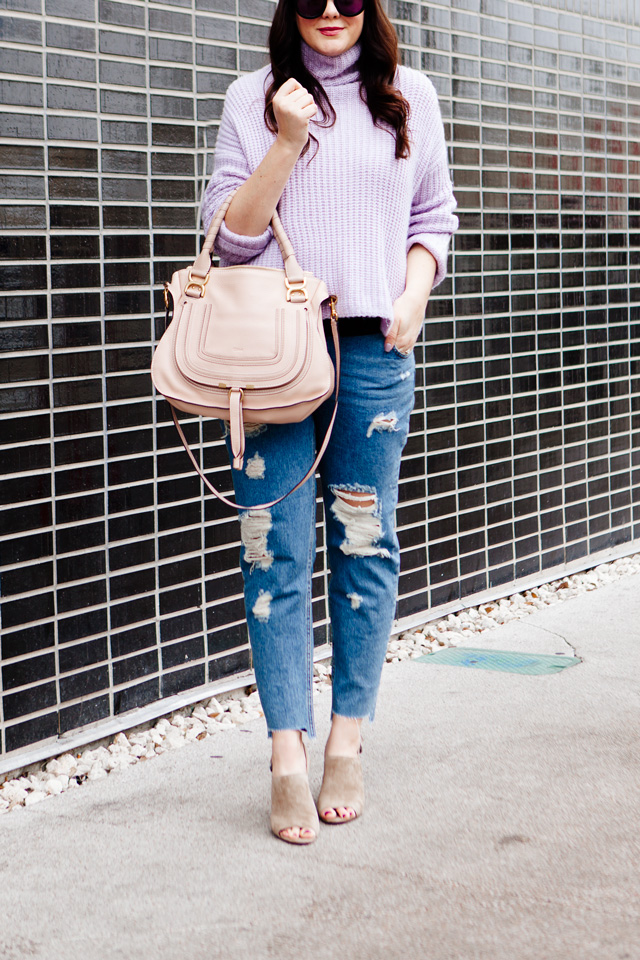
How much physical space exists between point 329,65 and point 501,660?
2.12 m

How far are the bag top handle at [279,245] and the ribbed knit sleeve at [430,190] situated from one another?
0.36 m

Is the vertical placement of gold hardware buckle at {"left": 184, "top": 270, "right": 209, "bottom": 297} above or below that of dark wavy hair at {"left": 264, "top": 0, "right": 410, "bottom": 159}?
below

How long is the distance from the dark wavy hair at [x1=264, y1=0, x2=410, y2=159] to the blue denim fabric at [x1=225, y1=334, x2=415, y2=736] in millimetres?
484

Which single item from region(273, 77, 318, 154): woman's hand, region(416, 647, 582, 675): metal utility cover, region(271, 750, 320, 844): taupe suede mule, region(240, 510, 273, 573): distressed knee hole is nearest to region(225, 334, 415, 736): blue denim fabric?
region(240, 510, 273, 573): distressed knee hole

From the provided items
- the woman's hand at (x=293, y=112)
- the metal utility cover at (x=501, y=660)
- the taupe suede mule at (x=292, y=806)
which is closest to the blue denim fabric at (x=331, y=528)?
the taupe suede mule at (x=292, y=806)

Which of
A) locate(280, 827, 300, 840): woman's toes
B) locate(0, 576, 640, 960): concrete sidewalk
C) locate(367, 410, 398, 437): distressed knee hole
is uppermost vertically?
locate(367, 410, 398, 437): distressed knee hole

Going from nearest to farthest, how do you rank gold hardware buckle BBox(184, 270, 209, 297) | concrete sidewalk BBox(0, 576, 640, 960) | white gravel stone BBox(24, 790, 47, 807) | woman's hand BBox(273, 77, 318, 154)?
concrete sidewalk BBox(0, 576, 640, 960) < woman's hand BBox(273, 77, 318, 154) < gold hardware buckle BBox(184, 270, 209, 297) < white gravel stone BBox(24, 790, 47, 807)

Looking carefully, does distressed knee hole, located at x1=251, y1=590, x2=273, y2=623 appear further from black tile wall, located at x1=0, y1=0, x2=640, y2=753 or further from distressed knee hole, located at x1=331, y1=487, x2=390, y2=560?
black tile wall, located at x1=0, y1=0, x2=640, y2=753

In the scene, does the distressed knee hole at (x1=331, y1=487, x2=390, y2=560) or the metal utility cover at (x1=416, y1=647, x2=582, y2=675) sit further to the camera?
the metal utility cover at (x1=416, y1=647, x2=582, y2=675)

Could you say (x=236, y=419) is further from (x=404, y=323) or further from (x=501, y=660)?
(x=501, y=660)

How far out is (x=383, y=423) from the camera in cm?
269

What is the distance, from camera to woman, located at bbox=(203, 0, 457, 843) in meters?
2.62

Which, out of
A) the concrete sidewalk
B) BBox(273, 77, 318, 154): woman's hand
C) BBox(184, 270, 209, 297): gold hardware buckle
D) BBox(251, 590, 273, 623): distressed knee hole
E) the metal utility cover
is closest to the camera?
the concrete sidewalk

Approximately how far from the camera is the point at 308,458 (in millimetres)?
2666
